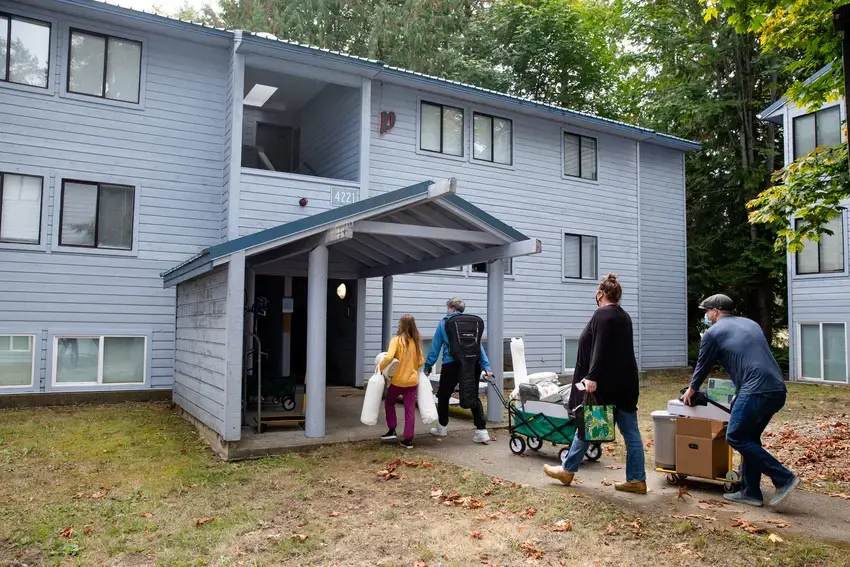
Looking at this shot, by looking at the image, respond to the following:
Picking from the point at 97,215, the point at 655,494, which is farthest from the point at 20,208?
the point at 655,494

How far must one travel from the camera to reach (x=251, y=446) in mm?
7988

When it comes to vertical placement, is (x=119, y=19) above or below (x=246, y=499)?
above

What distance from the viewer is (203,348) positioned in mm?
9297

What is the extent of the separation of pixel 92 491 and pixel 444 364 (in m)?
4.41

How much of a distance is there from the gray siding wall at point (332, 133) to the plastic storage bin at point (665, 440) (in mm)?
8871

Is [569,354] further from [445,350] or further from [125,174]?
[125,174]

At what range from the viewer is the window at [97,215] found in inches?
480

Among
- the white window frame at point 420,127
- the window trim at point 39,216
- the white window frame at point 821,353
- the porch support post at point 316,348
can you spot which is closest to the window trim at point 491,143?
the white window frame at point 420,127

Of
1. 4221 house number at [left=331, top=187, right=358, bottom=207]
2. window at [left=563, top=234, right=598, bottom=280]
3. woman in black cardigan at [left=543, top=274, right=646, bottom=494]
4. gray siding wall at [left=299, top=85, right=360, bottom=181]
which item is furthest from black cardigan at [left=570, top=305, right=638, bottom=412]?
window at [left=563, top=234, right=598, bottom=280]

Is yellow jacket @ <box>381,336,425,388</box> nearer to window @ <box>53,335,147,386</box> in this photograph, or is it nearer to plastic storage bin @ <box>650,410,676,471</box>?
plastic storage bin @ <box>650,410,676,471</box>

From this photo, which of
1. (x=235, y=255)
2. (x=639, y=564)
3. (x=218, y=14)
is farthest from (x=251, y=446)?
(x=218, y=14)

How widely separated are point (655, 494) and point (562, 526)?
4.67 feet

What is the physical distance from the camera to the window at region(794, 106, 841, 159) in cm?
1856

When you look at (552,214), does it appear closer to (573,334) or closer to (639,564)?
(573,334)
